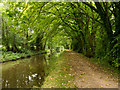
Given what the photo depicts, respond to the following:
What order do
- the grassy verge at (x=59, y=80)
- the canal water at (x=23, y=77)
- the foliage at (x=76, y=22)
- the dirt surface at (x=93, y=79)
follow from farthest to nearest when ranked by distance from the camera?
1. the canal water at (x=23, y=77)
2. the foliage at (x=76, y=22)
3. the grassy verge at (x=59, y=80)
4. the dirt surface at (x=93, y=79)

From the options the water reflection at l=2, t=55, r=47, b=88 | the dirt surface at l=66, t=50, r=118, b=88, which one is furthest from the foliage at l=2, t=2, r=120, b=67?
the water reflection at l=2, t=55, r=47, b=88

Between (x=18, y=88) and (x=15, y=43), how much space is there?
18627 millimetres

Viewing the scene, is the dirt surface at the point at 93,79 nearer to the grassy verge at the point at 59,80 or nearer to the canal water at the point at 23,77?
the grassy verge at the point at 59,80

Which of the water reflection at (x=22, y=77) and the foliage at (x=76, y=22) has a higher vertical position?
the foliage at (x=76, y=22)

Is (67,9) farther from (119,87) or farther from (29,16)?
(119,87)

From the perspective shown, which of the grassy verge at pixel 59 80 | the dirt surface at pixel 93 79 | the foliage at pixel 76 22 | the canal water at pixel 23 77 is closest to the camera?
the dirt surface at pixel 93 79

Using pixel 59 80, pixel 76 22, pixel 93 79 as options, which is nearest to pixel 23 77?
pixel 59 80

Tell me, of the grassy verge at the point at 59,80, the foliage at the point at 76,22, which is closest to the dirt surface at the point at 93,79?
the grassy verge at the point at 59,80

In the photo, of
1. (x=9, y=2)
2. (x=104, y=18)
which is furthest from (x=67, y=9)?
(x=9, y=2)

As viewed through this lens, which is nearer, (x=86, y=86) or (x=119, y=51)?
(x=86, y=86)

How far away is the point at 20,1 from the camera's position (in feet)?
15.4

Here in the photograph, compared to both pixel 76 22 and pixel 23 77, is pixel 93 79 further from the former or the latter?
pixel 76 22

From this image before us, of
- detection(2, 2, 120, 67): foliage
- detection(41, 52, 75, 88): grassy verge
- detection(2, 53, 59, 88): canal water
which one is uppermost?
detection(2, 2, 120, 67): foliage

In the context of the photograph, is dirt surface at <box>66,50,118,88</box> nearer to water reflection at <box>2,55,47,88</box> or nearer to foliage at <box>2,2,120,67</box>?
foliage at <box>2,2,120,67</box>
